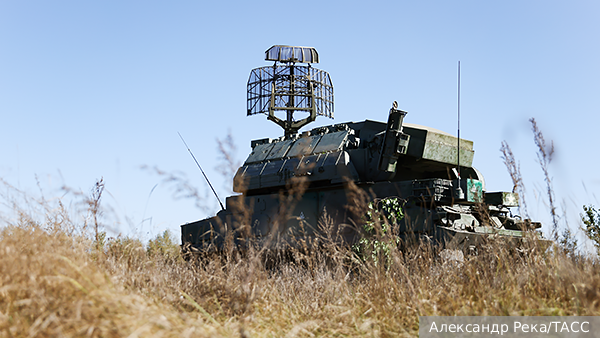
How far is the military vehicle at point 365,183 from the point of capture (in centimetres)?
944

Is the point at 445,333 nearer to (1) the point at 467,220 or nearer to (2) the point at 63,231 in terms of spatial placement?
(2) the point at 63,231

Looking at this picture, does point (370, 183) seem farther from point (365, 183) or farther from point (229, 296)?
point (229, 296)

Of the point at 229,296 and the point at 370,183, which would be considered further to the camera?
the point at 370,183

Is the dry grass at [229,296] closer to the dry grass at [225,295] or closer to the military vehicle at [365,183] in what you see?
the dry grass at [225,295]

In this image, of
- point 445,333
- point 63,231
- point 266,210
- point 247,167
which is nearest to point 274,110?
point 247,167

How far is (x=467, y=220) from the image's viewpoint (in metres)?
9.48

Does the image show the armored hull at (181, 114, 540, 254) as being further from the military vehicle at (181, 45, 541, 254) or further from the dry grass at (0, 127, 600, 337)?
the dry grass at (0, 127, 600, 337)

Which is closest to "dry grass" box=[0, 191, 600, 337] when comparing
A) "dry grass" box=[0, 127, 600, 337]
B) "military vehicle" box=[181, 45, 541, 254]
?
"dry grass" box=[0, 127, 600, 337]

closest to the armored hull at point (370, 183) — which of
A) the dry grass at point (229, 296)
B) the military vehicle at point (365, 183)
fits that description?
the military vehicle at point (365, 183)

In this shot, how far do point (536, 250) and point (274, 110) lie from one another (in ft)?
38.0

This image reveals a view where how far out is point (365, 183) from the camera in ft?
34.1

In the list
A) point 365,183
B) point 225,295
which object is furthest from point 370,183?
point 225,295

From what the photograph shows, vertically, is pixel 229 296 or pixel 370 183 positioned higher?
pixel 370 183

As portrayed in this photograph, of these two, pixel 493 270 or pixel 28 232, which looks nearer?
pixel 28 232
